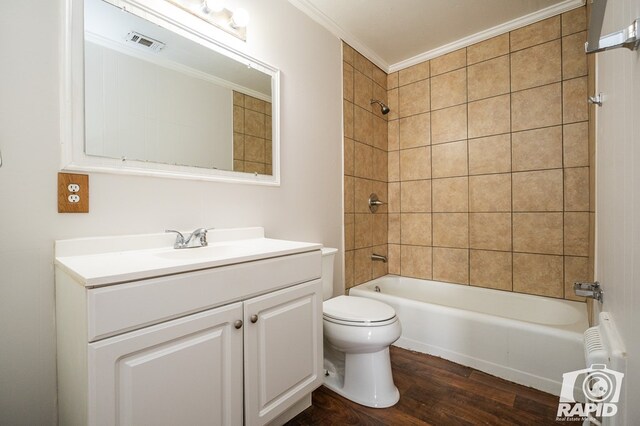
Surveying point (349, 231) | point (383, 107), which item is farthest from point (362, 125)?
point (349, 231)

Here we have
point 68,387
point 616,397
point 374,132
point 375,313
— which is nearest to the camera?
point 616,397

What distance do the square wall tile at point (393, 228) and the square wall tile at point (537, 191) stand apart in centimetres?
93

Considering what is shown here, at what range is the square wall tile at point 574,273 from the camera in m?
1.90

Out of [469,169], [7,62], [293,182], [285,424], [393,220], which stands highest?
[7,62]

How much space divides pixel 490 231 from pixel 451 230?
282mm

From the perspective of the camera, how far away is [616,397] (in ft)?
2.28

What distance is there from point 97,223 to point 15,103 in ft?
1.47

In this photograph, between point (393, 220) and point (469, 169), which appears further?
point (393, 220)

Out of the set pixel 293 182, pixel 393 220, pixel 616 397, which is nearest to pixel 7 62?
pixel 293 182

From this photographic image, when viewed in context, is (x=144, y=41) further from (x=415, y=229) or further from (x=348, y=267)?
(x=415, y=229)

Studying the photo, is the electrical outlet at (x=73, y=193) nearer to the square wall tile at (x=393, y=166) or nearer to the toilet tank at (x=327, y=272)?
the toilet tank at (x=327, y=272)

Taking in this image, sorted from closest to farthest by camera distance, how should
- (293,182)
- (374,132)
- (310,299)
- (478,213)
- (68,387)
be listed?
(68,387), (310,299), (293,182), (478,213), (374,132)

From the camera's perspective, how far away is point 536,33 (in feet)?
6.82

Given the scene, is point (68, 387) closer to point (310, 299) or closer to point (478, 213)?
point (310, 299)
